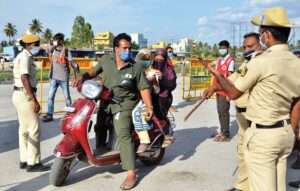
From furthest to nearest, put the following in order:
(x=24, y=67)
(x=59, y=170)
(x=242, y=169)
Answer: (x=24, y=67) < (x=59, y=170) < (x=242, y=169)

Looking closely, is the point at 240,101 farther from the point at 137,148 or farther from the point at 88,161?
the point at 88,161

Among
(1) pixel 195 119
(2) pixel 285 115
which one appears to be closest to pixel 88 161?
(2) pixel 285 115

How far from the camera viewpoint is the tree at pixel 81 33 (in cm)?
7588

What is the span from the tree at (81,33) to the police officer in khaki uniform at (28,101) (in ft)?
237

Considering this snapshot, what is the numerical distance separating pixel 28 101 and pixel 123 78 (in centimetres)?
132

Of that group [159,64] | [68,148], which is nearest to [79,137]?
[68,148]

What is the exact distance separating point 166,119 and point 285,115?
266cm

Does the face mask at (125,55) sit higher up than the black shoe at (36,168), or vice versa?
the face mask at (125,55)

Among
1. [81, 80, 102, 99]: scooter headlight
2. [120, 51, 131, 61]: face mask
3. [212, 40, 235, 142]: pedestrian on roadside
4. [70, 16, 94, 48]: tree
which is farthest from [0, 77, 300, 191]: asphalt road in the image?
[70, 16, 94, 48]: tree

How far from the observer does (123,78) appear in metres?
4.56

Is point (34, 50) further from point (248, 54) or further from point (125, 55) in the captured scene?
point (248, 54)

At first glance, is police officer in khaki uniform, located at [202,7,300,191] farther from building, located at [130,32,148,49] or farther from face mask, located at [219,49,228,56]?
building, located at [130,32,148,49]

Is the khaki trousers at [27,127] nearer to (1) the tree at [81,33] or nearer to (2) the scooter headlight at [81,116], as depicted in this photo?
(2) the scooter headlight at [81,116]

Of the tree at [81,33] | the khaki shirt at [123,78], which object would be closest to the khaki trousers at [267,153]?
the khaki shirt at [123,78]
